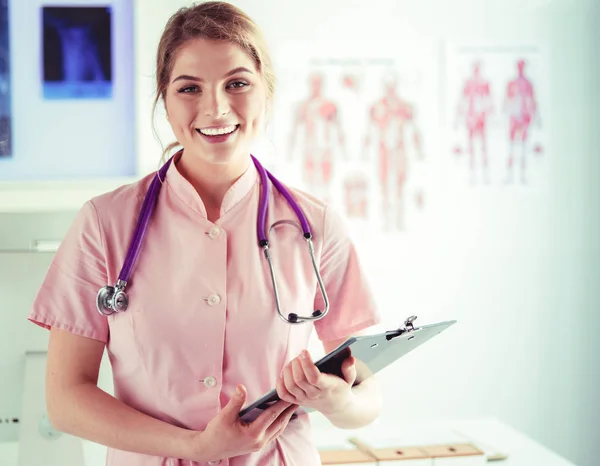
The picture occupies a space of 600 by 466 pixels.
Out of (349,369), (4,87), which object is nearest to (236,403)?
(349,369)

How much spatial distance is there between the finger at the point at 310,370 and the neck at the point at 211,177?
334 mm

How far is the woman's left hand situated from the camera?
37.8 inches

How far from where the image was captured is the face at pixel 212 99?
1093mm

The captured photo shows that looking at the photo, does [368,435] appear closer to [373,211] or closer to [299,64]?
[373,211]

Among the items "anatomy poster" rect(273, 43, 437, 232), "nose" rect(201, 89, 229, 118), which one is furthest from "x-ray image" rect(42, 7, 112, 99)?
"nose" rect(201, 89, 229, 118)

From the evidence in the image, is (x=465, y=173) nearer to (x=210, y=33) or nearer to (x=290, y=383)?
(x=210, y=33)

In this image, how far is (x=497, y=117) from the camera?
101 inches

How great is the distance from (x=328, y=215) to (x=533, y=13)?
1692 mm

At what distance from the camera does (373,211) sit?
250 centimetres

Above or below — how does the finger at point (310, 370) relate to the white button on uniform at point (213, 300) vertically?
below

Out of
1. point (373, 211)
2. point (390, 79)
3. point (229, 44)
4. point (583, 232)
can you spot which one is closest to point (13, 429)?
point (229, 44)

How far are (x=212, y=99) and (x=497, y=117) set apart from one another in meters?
1.71

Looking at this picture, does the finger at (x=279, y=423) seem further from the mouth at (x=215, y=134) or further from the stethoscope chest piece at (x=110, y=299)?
the mouth at (x=215, y=134)

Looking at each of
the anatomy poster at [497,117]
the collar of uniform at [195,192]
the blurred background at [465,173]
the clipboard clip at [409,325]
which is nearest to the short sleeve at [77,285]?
the collar of uniform at [195,192]
